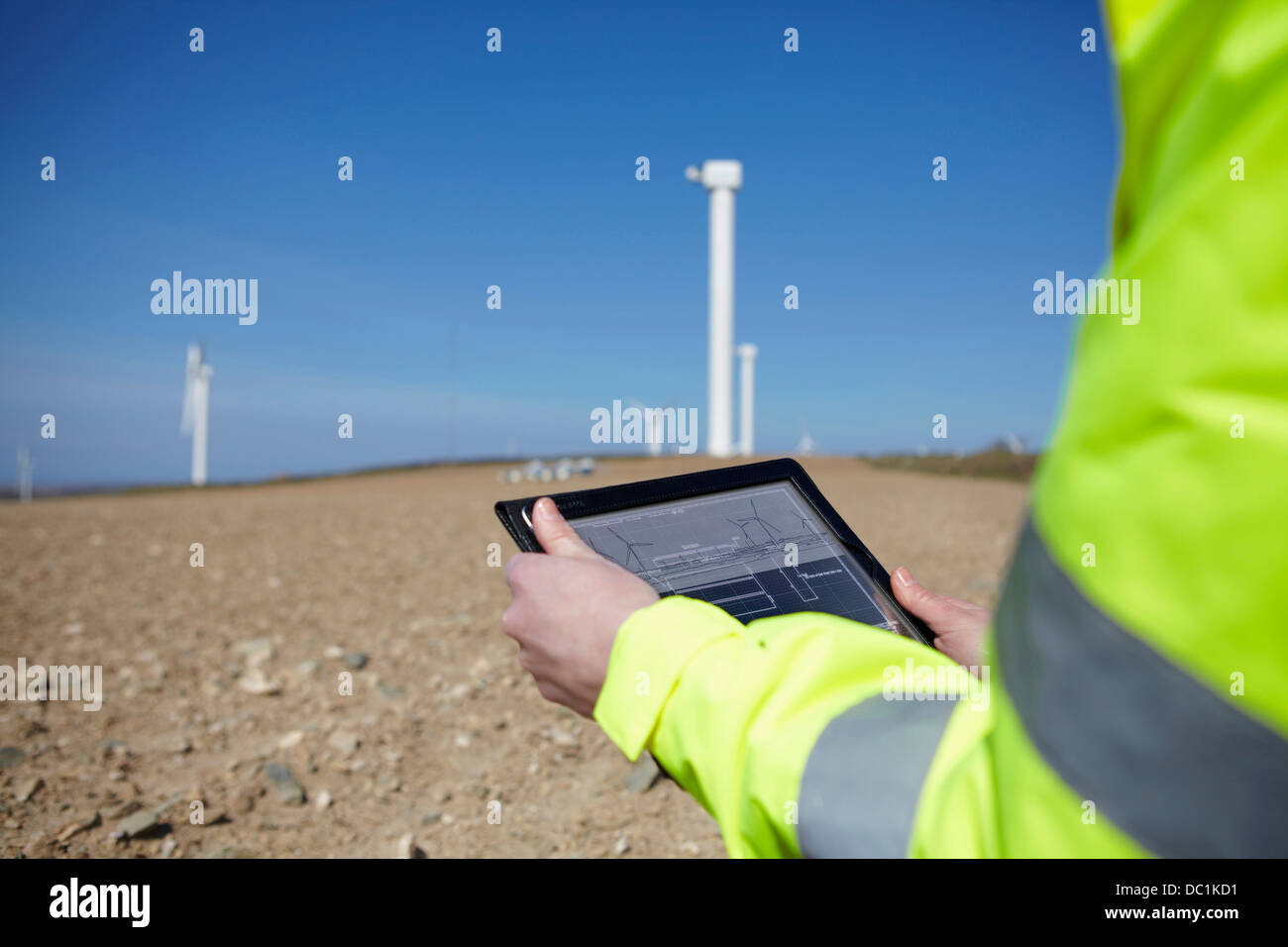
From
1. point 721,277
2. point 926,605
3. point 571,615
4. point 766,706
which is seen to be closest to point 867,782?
point 766,706

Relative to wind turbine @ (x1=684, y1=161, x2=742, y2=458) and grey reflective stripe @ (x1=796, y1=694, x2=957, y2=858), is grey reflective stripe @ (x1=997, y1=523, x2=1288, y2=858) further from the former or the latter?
wind turbine @ (x1=684, y1=161, x2=742, y2=458)

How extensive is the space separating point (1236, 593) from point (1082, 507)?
11cm

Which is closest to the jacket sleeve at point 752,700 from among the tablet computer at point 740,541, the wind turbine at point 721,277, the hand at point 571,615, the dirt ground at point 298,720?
the hand at point 571,615

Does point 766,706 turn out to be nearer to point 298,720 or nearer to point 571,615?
point 571,615

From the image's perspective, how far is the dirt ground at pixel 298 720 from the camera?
10.5ft

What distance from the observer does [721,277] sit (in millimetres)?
17969

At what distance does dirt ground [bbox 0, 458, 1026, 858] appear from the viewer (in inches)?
127

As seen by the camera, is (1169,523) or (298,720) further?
(298,720)

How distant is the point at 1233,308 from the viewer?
550mm

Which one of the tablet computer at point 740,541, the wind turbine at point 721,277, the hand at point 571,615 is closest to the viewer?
the hand at point 571,615

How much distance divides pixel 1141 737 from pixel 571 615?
0.79 metres

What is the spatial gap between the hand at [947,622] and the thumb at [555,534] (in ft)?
2.19

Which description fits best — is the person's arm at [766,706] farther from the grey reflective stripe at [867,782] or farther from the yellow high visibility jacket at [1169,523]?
the yellow high visibility jacket at [1169,523]

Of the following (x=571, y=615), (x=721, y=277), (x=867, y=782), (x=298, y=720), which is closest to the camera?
(x=867, y=782)
